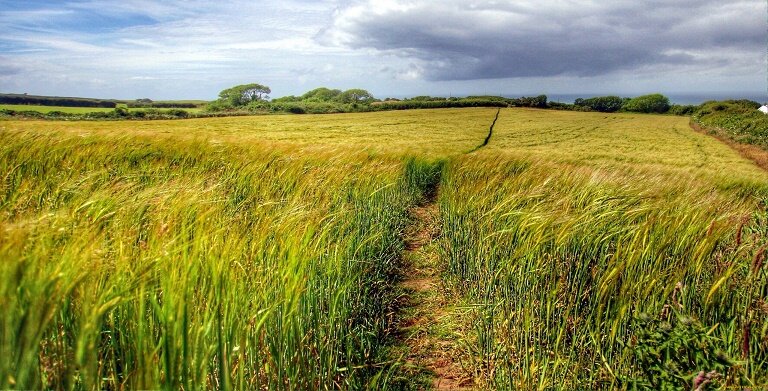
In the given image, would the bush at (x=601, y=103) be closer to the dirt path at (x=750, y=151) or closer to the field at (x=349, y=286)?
the dirt path at (x=750, y=151)

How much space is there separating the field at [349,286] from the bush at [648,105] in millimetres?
68704

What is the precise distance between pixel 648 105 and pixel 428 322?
72301mm

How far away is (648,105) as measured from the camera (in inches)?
2498

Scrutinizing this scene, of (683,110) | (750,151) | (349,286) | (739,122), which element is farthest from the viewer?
(683,110)

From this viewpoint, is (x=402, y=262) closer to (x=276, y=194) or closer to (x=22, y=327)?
(x=276, y=194)

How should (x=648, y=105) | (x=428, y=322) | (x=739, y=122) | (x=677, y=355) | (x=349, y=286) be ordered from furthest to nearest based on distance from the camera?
(x=648, y=105) < (x=739, y=122) < (x=428, y=322) < (x=349, y=286) < (x=677, y=355)

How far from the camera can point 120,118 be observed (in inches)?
1647

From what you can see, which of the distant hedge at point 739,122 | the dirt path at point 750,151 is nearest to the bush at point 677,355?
the dirt path at point 750,151

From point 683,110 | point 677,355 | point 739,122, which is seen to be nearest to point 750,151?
point 739,122

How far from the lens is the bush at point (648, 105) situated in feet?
205

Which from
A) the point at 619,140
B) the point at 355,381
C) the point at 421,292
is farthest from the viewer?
the point at 619,140

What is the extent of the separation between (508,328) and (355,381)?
89 cm

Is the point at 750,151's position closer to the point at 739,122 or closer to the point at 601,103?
the point at 739,122

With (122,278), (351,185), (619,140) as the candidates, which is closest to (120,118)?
(619,140)
